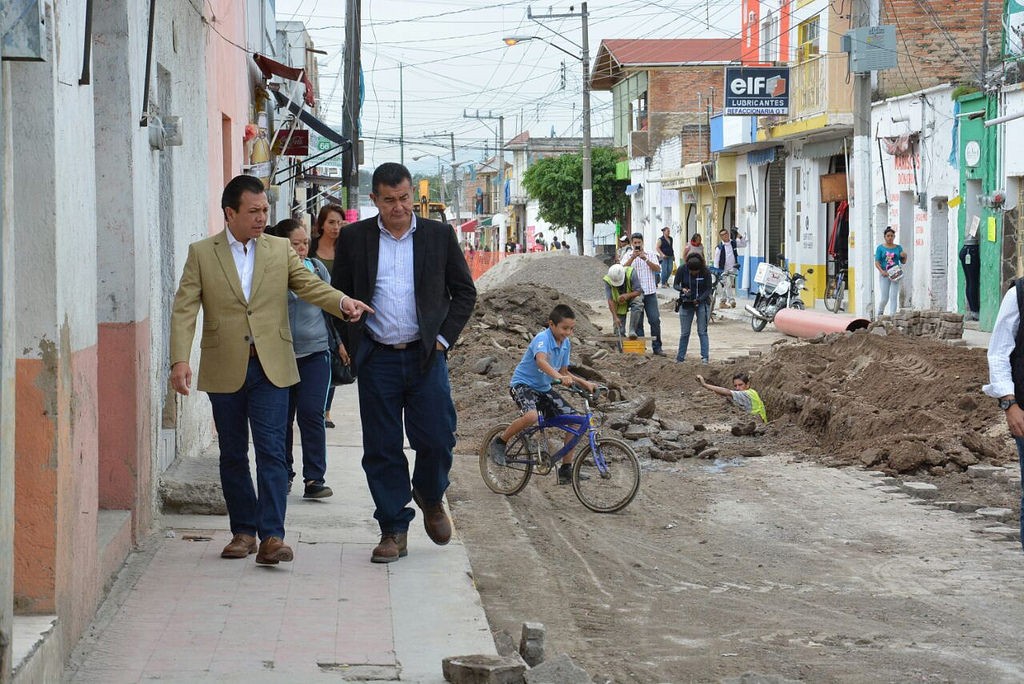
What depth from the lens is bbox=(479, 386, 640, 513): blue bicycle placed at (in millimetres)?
9773

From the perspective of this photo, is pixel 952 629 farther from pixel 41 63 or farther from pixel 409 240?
pixel 41 63

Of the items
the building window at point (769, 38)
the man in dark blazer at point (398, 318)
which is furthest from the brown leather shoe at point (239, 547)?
the building window at point (769, 38)

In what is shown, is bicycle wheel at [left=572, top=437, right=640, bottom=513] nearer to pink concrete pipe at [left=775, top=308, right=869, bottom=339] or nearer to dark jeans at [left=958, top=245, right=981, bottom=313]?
pink concrete pipe at [left=775, top=308, right=869, bottom=339]

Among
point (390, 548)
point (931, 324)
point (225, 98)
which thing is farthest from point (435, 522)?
point (931, 324)

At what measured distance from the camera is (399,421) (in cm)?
695

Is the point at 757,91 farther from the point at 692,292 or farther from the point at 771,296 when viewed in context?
the point at 692,292

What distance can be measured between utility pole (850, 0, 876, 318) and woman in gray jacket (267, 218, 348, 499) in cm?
1588

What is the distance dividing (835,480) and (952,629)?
4858mm

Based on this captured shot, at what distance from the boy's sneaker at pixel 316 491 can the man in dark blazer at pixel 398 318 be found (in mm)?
1818

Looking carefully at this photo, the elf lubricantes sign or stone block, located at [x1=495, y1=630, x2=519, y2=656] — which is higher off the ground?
the elf lubricantes sign

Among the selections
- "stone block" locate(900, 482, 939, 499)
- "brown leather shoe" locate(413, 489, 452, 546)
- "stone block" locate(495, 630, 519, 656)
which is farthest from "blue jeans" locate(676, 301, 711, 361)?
"stone block" locate(495, 630, 519, 656)

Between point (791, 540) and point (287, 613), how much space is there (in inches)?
166

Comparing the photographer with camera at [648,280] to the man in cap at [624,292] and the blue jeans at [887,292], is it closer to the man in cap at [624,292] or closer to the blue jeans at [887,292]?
the man in cap at [624,292]

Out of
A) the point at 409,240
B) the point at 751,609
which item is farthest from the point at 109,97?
the point at 751,609
